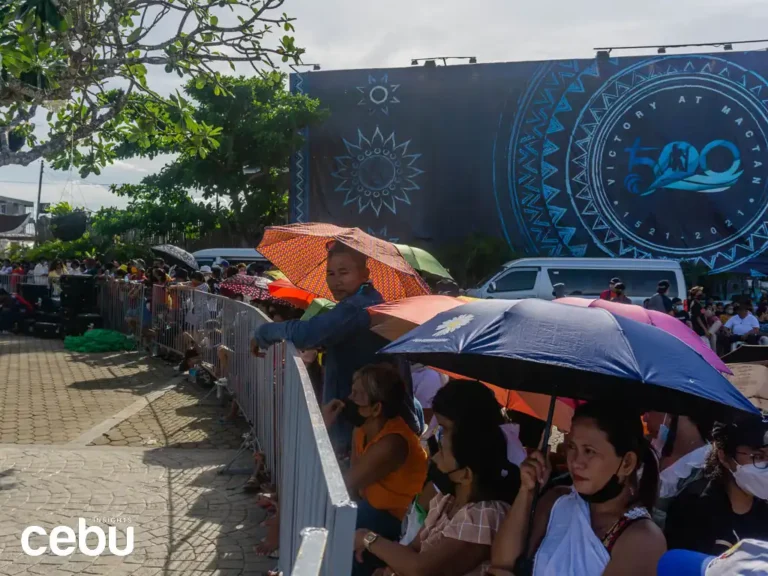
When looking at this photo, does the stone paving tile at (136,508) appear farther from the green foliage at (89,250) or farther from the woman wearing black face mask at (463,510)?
the green foliage at (89,250)

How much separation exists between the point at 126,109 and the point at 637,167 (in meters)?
21.1

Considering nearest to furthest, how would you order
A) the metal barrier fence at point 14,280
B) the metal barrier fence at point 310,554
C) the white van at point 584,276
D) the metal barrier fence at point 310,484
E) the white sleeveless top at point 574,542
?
1. the metal barrier fence at point 310,554
2. the metal barrier fence at point 310,484
3. the white sleeveless top at point 574,542
4. the white van at point 584,276
5. the metal barrier fence at point 14,280

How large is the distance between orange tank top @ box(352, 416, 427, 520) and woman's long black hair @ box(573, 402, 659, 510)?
1.25 meters

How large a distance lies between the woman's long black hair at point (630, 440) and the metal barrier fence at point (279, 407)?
0.94 metres

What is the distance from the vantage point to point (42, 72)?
7.45 meters

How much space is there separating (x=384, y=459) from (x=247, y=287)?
6783mm

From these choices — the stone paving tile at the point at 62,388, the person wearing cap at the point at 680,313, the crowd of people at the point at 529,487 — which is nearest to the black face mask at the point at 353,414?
the crowd of people at the point at 529,487

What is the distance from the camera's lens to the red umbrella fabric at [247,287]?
9.80 meters

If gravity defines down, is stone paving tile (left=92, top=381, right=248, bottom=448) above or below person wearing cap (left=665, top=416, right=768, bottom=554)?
below

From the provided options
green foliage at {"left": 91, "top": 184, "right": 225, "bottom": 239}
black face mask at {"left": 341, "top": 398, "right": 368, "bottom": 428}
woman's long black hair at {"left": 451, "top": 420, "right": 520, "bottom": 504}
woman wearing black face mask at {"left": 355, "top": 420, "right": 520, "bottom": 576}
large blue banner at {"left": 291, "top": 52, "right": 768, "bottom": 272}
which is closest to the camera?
woman wearing black face mask at {"left": 355, "top": 420, "right": 520, "bottom": 576}

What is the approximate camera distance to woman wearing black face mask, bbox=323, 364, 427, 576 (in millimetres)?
3688

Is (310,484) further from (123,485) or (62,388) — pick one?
(62,388)


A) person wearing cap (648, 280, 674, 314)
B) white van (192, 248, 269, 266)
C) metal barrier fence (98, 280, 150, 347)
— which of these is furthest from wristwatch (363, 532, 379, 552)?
white van (192, 248, 269, 266)

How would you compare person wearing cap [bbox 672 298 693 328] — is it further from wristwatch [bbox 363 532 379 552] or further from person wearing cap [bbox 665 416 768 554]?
wristwatch [bbox 363 532 379 552]
